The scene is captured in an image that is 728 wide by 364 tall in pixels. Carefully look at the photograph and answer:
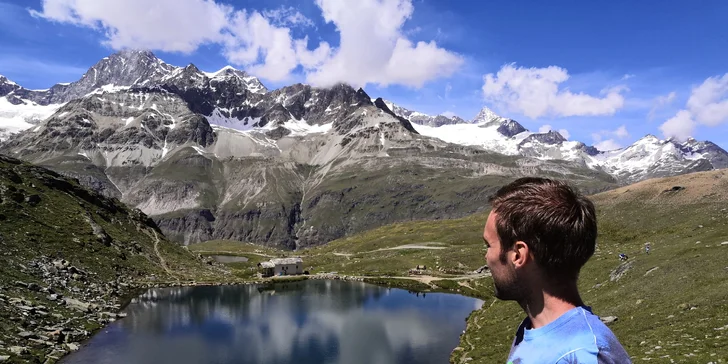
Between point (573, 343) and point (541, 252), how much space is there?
0.86 metres

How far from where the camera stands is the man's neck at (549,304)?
4.23 meters

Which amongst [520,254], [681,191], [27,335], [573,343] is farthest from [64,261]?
[681,191]

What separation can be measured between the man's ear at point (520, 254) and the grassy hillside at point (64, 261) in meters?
54.0

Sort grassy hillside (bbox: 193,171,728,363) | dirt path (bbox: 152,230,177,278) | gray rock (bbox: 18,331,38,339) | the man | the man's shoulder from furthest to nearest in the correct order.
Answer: dirt path (bbox: 152,230,177,278) → gray rock (bbox: 18,331,38,339) → grassy hillside (bbox: 193,171,728,363) → the man → the man's shoulder

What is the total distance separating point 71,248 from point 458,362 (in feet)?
255

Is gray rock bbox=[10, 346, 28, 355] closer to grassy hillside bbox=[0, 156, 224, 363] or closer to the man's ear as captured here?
grassy hillside bbox=[0, 156, 224, 363]

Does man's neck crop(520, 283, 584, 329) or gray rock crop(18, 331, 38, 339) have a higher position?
man's neck crop(520, 283, 584, 329)

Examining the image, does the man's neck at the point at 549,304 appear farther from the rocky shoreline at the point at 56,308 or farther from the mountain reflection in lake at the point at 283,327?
the mountain reflection in lake at the point at 283,327

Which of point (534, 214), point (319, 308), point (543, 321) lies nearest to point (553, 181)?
point (534, 214)

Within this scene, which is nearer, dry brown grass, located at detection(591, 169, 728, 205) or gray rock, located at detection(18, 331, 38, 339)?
gray rock, located at detection(18, 331, 38, 339)

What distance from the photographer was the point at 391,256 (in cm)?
14125

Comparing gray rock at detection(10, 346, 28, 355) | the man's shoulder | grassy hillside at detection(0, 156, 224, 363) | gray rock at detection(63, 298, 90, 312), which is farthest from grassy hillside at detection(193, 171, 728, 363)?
gray rock at detection(63, 298, 90, 312)

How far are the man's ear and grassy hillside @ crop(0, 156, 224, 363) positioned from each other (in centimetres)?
5404

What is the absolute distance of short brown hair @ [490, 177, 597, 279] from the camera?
4281 millimetres
